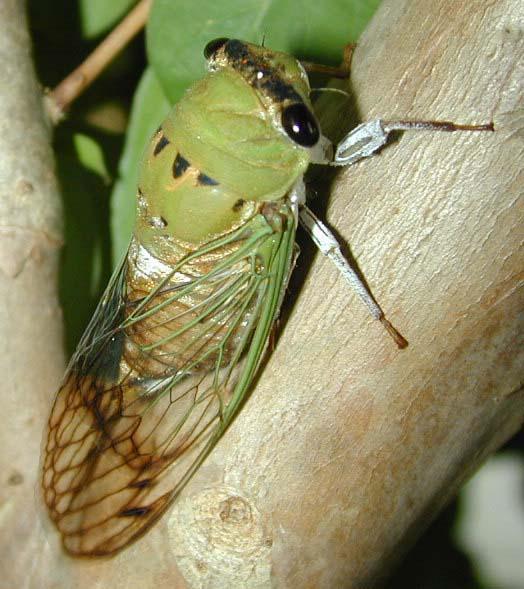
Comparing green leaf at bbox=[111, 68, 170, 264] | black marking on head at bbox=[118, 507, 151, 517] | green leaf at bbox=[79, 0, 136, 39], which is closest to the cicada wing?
black marking on head at bbox=[118, 507, 151, 517]

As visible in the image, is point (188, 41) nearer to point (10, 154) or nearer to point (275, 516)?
point (10, 154)

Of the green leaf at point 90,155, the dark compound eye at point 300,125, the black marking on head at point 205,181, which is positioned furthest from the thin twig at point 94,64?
the dark compound eye at point 300,125

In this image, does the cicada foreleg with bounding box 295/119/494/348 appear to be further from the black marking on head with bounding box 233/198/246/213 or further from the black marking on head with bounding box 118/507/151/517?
the black marking on head with bounding box 118/507/151/517

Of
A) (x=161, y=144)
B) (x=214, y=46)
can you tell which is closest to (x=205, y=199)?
(x=161, y=144)

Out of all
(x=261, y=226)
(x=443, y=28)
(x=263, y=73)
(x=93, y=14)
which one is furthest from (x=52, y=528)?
(x=93, y=14)

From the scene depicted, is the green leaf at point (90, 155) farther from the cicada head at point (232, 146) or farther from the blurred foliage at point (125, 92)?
the cicada head at point (232, 146)

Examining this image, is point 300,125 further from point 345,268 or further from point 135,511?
point 135,511
